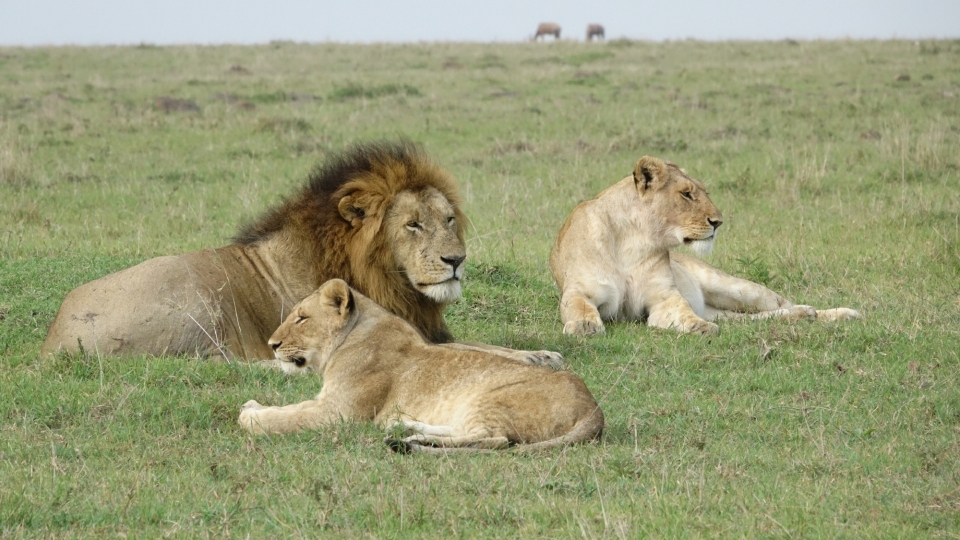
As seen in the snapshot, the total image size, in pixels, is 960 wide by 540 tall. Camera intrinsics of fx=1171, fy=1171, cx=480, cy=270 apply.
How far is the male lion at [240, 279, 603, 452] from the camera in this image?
463 cm

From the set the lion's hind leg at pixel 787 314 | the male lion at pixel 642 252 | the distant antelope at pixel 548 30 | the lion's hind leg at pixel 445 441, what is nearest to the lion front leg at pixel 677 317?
the male lion at pixel 642 252

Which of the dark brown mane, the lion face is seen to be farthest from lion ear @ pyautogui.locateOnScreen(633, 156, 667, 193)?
the lion face

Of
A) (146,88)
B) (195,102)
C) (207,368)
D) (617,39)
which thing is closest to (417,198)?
(207,368)

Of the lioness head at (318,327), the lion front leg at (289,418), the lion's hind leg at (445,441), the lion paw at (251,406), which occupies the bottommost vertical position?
the lion paw at (251,406)

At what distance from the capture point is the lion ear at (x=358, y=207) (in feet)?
20.7

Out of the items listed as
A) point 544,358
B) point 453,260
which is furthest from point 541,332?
point 453,260

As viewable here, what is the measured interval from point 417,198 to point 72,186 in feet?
24.0

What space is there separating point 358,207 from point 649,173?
2.20m

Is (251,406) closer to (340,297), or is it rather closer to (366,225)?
(340,297)

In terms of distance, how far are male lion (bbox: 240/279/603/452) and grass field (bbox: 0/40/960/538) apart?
142 millimetres

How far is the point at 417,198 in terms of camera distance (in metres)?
6.37

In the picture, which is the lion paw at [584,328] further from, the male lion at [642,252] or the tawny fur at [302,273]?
the tawny fur at [302,273]

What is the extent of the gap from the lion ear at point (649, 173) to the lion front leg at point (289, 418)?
131 inches

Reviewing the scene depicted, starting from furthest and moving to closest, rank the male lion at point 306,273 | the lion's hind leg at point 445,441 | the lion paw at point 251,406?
the male lion at point 306,273 → the lion paw at point 251,406 → the lion's hind leg at point 445,441
